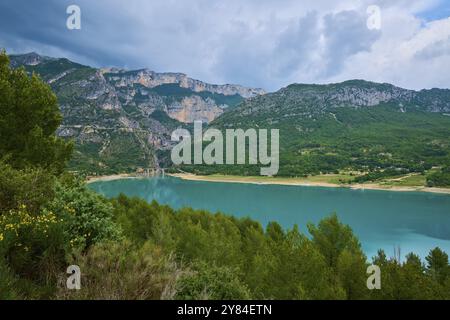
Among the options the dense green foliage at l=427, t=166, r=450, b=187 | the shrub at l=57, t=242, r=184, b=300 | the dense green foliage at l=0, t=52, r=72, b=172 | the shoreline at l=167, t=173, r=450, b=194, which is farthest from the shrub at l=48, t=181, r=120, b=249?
the dense green foliage at l=427, t=166, r=450, b=187

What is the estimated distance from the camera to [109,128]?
19462 centimetres

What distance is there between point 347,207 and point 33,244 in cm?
6631

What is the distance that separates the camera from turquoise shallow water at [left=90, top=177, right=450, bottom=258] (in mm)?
47938

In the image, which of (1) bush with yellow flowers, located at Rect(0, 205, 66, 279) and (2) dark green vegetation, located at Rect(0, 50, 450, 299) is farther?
(1) bush with yellow flowers, located at Rect(0, 205, 66, 279)

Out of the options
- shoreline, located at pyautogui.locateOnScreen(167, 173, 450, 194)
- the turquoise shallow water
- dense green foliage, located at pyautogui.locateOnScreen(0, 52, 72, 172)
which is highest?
dense green foliage, located at pyautogui.locateOnScreen(0, 52, 72, 172)

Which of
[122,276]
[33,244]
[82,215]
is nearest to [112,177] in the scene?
[82,215]

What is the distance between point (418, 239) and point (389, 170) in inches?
2569

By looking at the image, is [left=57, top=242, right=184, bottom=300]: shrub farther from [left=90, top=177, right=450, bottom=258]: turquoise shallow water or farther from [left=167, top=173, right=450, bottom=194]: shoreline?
[left=167, top=173, right=450, bottom=194]: shoreline

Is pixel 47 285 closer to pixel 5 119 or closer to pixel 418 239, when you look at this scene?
pixel 5 119

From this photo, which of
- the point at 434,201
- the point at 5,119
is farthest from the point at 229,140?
the point at 5,119

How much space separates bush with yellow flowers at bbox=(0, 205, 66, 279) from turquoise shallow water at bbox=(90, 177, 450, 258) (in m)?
36.2

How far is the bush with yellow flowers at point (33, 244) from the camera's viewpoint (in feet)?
27.7

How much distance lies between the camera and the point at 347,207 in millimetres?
69062

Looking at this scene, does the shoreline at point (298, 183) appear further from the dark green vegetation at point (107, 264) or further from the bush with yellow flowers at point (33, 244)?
the bush with yellow flowers at point (33, 244)
